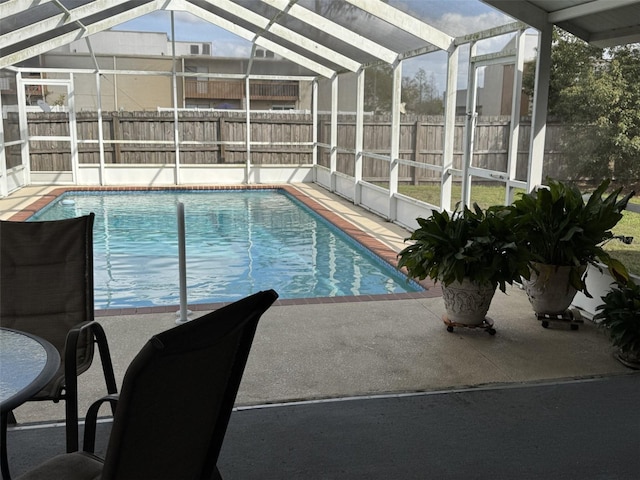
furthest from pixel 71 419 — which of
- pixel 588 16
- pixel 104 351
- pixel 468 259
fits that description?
pixel 588 16

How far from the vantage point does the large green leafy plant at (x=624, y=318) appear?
11.7ft

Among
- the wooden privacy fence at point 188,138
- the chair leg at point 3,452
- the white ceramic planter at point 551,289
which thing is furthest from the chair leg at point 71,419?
the wooden privacy fence at point 188,138

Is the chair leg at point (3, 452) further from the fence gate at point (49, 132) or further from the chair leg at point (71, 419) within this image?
the fence gate at point (49, 132)

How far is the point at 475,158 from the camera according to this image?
6375 mm

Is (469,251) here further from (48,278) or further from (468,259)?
(48,278)

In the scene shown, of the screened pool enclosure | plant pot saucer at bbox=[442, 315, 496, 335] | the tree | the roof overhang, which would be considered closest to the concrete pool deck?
plant pot saucer at bbox=[442, 315, 496, 335]

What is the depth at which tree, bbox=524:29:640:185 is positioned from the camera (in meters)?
4.18

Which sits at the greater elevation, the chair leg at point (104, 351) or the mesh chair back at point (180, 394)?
the mesh chair back at point (180, 394)

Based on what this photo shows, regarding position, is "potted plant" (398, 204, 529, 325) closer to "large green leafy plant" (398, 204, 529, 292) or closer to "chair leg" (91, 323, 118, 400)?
"large green leafy plant" (398, 204, 529, 292)

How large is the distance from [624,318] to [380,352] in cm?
147

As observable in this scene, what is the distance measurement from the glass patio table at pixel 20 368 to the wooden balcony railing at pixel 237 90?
11.6 m

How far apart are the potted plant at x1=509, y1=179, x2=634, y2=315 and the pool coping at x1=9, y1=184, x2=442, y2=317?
1.10 meters

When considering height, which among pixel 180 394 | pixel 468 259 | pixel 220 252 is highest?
pixel 180 394

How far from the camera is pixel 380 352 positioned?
3801 millimetres
